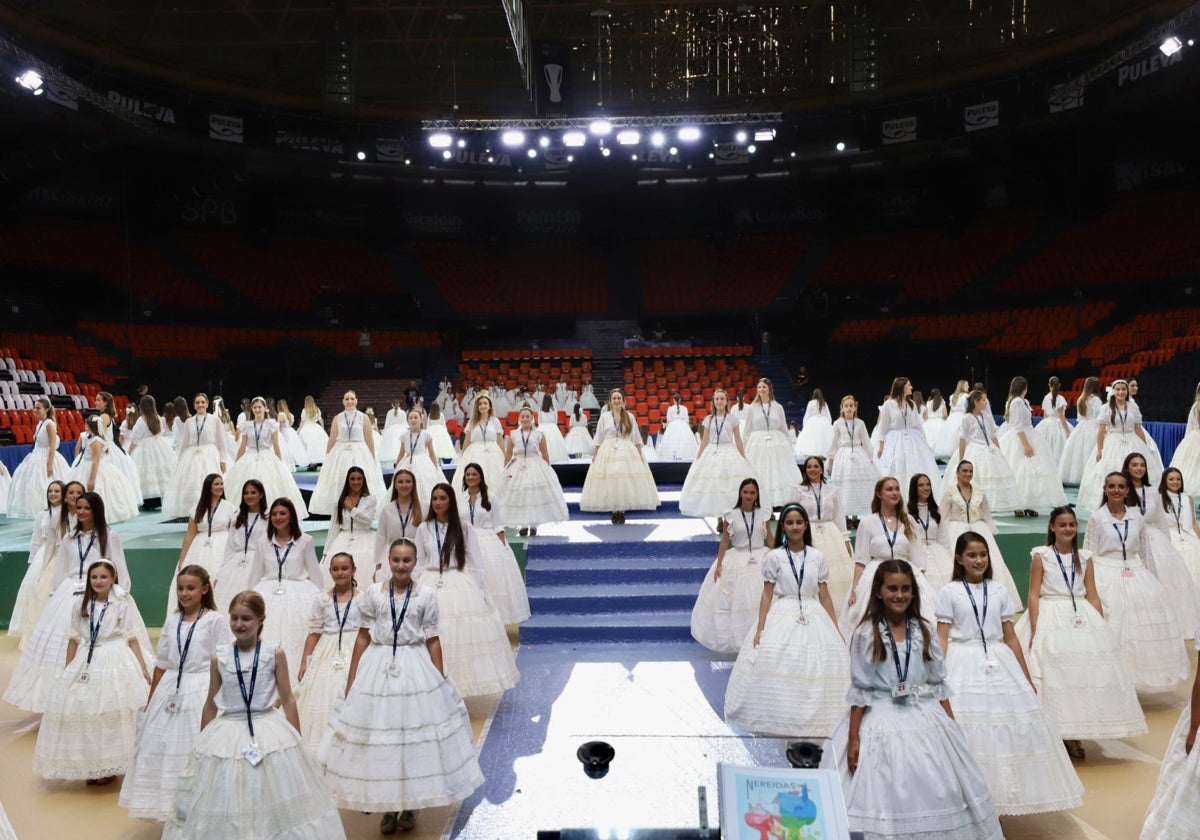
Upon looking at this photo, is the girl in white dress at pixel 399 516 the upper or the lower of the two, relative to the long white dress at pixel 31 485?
lower

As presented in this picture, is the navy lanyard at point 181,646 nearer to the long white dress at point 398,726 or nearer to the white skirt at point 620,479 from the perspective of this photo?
the long white dress at point 398,726

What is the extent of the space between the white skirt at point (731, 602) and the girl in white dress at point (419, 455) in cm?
397

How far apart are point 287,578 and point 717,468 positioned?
501 cm

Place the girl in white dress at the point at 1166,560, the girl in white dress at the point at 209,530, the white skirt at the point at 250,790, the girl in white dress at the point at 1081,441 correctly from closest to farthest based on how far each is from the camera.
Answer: the white skirt at the point at 250,790, the girl in white dress at the point at 1166,560, the girl in white dress at the point at 209,530, the girl in white dress at the point at 1081,441

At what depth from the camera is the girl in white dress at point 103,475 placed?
969 cm

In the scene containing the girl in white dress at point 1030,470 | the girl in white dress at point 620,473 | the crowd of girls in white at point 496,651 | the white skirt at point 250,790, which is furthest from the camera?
the girl in white dress at point 620,473

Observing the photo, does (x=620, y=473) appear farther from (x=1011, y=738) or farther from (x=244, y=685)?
(x=244, y=685)

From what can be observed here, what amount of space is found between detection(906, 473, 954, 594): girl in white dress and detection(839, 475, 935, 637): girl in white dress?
0.25 meters

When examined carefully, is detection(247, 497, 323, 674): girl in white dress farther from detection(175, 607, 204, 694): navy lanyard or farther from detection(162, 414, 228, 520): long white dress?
detection(162, 414, 228, 520): long white dress

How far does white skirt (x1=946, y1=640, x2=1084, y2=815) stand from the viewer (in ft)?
14.6

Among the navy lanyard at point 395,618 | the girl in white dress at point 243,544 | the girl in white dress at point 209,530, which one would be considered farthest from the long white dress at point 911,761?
the girl in white dress at point 209,530

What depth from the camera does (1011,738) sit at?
4.49 metres

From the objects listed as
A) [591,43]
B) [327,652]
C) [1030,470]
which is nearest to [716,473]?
[1030,470]

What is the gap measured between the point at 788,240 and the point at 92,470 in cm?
2530
